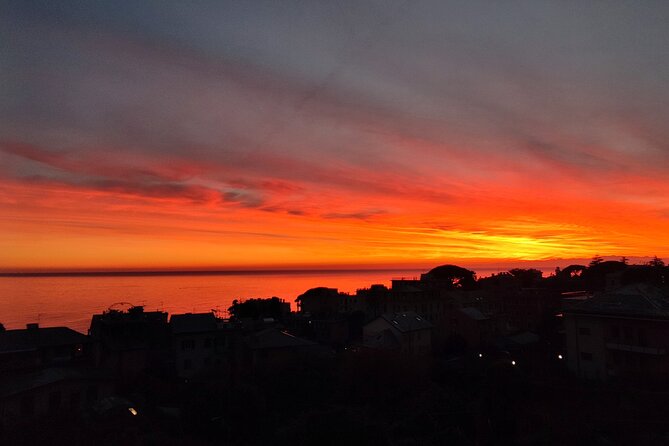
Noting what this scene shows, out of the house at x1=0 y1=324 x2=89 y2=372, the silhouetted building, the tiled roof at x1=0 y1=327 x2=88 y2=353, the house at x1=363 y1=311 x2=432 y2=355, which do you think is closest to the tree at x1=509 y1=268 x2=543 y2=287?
the silhouetted building

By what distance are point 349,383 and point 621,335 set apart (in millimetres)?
18931

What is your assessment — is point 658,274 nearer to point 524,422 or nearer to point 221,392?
point 524,422

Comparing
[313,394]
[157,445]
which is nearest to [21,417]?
[157,445]

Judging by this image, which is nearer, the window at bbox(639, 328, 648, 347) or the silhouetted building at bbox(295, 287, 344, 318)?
the window at bbox(639, 328, 648, 347)

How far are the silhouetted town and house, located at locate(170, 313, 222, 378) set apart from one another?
3.8 inches

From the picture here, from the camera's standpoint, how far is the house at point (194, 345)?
126ft

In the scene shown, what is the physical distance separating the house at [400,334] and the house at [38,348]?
2458 cm

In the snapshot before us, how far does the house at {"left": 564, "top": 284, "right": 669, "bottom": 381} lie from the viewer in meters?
29.1

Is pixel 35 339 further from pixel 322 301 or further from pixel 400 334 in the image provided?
pixel 322 301

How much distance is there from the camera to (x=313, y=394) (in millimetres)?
31234

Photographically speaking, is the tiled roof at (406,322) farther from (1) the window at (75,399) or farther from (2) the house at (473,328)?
(1) the window at (75,399)

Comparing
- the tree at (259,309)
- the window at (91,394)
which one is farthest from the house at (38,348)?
the tree at (259,309)

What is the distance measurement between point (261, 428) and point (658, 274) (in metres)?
58.2

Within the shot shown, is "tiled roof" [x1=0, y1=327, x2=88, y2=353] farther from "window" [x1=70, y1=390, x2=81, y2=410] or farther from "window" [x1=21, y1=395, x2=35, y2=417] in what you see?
"window" [x1=70, y1=390, x2=81, y2=410]
